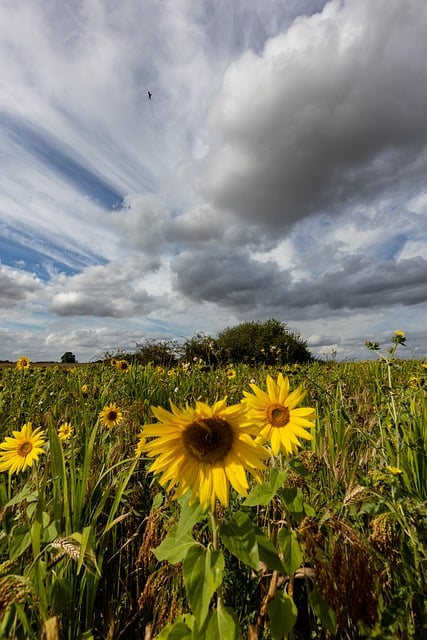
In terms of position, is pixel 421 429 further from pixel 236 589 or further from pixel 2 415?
pixel 2 415

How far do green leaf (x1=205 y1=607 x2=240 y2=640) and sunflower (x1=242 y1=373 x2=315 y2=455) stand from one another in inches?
20.9

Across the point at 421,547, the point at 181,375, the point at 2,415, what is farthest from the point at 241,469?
the point at 181,375

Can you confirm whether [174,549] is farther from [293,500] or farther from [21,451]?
[21,451]

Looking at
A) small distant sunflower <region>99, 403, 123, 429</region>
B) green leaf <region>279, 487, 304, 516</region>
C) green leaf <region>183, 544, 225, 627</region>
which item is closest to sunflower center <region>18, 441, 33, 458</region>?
small distant sunflower <region>99, 403, 123, 429</region>

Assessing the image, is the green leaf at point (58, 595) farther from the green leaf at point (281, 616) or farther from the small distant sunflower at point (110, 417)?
the small distant sunflower at point (110, 417)

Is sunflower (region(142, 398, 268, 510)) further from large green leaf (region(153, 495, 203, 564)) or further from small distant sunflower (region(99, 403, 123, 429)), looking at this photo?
small distant sunflower (region(99, 403, 123, 429))

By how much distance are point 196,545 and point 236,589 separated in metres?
0.61

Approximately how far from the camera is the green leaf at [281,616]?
3.48ft

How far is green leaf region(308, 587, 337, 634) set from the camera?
3.58 feet

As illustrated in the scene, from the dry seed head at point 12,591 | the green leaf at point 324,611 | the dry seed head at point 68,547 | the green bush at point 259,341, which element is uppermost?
the green bush at point 259,341

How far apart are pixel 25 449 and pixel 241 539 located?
5.60 ft

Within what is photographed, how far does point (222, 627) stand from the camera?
1009 mm

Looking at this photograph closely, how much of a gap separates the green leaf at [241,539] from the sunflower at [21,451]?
4.81ft

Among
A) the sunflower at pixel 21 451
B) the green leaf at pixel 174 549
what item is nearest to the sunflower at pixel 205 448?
the green leaf at pixel 174 549
